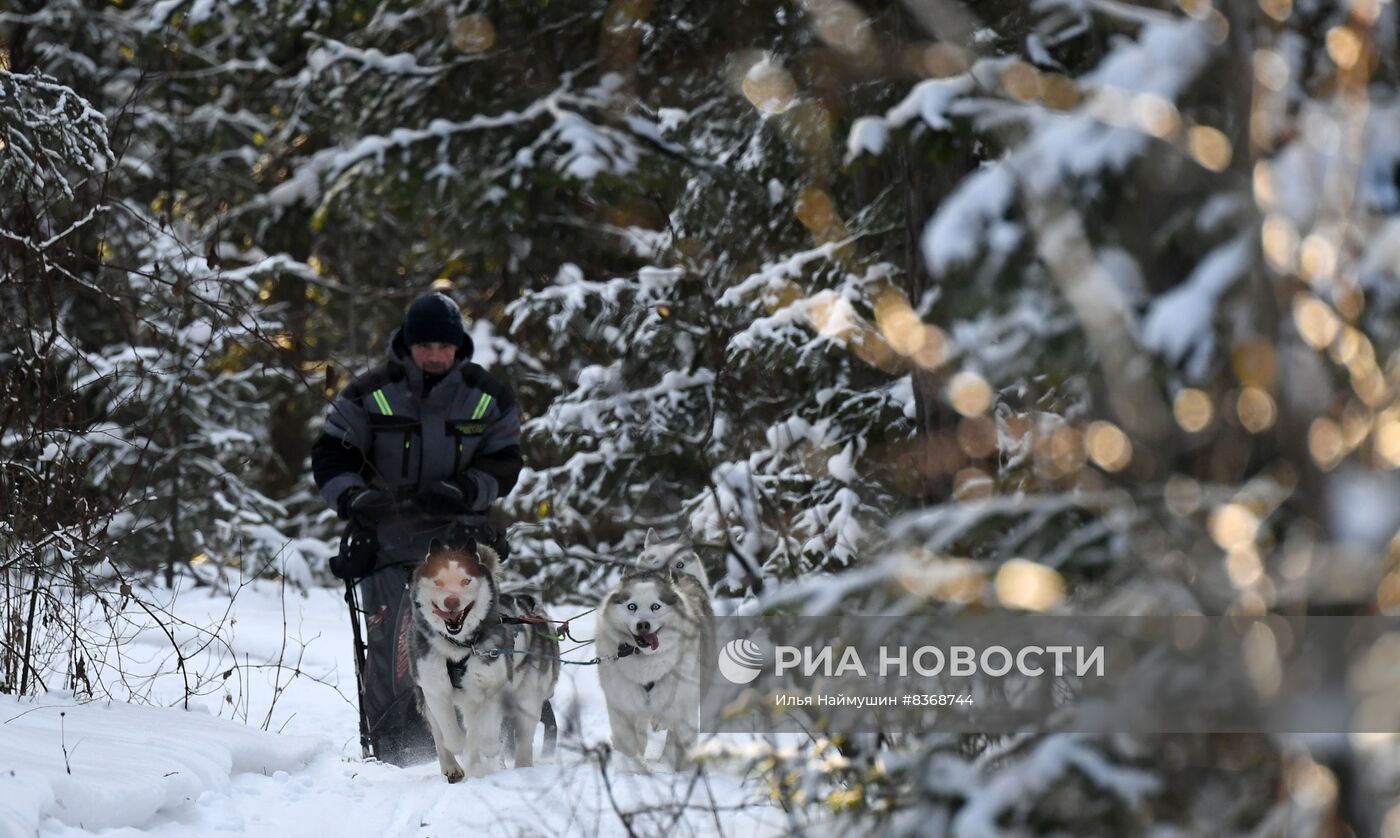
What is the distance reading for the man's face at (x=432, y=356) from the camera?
6719mm

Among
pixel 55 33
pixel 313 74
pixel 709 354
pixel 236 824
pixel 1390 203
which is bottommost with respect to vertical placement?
pixel 709 354

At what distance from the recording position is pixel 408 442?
673 centimetres

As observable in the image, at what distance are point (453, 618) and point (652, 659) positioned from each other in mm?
990

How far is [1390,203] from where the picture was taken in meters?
2.49

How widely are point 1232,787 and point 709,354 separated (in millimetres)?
8333

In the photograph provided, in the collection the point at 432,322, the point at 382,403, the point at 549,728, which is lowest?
the point at 549,728

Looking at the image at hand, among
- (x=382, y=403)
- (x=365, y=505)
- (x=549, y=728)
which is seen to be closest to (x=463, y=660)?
(x=549, y=728)

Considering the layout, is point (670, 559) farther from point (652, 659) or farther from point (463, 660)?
point (463, 660)

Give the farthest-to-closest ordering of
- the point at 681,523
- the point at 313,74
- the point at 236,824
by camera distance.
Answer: the point at 313,74
the point at 681,523
the point at 236,824

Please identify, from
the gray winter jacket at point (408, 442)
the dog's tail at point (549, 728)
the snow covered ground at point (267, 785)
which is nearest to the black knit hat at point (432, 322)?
the gray winter jacket at point (408, 442)

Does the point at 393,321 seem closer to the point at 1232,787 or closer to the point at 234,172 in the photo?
the point at 234,172

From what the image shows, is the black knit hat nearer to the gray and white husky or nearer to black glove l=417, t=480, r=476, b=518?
black glove l=417, t=480, r=476, b=518

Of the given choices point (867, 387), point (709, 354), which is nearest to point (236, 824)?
point (867, 387)

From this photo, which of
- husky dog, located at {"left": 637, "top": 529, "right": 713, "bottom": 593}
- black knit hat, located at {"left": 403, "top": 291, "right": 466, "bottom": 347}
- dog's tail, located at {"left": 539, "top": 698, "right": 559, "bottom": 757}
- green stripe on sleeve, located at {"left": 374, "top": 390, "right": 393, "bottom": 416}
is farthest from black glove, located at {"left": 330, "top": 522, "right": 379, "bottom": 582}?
husky dog, located at {"left": 637, "top": 529, "right": 713, "bottom": 593}
